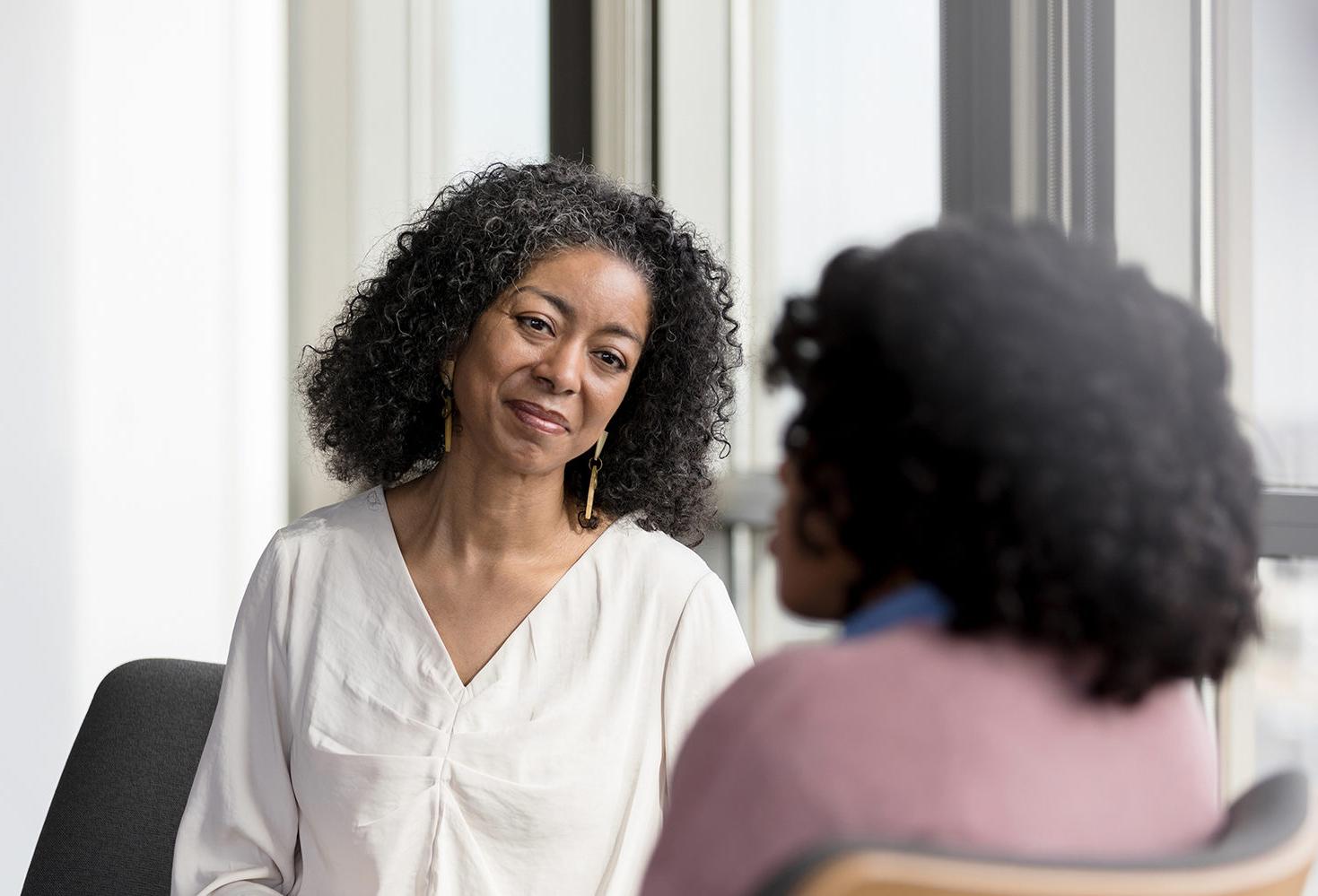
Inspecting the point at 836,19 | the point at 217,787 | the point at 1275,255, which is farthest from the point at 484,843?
the point at 836,19

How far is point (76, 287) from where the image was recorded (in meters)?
2.94

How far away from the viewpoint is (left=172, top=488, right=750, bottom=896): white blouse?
59.7 inches

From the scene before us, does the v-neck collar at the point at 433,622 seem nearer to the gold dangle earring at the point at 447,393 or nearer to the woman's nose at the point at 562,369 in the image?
the gold dangle earring at the point at 447,393

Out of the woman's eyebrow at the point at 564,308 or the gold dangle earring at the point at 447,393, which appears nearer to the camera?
the woman's eyebrow at the point at 564,308

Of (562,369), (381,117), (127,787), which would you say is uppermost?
(381,117)

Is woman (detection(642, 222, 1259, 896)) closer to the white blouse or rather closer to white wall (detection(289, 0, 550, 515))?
the white blouse

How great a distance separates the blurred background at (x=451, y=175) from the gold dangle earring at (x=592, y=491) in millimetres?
462

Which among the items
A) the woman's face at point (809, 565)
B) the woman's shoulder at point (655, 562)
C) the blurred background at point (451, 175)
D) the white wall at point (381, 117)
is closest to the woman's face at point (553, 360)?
the woman's shoulder at point (655, 562)

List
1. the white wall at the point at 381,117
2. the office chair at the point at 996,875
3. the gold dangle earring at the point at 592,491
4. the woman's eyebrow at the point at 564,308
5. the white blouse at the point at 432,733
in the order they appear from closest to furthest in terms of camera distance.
Answer: the office chair at the point at 996,875
the white blouse at the point at 432,733
the woman's eyebrow at the point at 564,308
the gold dangle earring at the point at 592,491
the white wall at the point at 381,117

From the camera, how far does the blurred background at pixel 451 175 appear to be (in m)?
1.82

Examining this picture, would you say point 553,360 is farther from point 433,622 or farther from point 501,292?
point 433,622

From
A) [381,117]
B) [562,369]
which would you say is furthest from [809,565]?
[381,117]

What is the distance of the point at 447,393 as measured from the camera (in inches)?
70.4

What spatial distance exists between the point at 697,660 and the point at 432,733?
335mm
